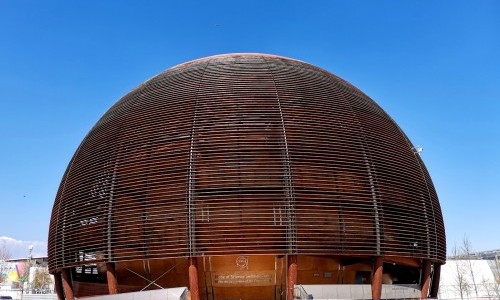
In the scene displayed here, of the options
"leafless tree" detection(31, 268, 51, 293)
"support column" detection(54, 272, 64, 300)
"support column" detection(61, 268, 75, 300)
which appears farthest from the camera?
"leafless tree" detection(31, 268, 51, 293)

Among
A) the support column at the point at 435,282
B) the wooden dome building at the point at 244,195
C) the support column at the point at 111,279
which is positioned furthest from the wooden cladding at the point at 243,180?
the support column at the point at 435,282

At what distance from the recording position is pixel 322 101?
24500 millimetres

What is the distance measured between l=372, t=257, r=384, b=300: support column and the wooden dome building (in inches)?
3.6

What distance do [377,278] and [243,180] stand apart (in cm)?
730

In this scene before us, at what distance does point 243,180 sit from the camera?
2083cm

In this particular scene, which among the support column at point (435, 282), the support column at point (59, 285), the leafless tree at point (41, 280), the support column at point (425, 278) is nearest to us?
the support column at point (425, 278)

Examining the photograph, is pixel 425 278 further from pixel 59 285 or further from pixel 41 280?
pixel 41 280

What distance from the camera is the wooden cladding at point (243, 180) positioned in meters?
20.5

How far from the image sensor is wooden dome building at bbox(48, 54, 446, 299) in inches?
809

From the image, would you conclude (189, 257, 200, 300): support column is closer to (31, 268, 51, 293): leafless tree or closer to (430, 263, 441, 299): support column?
(430, 263, 441, 299): support column

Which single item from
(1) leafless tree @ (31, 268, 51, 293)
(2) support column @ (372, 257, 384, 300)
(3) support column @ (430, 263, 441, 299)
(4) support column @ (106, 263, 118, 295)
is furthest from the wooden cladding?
(1) leafless tree @ (31, 268, 51, 293)

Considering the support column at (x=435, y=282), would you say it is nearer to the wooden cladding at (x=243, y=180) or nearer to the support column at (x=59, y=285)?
the wooden cladding at (x=243, y=180)

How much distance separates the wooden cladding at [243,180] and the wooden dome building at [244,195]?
0.06 m

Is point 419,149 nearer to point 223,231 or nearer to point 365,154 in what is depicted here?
point 365,154
